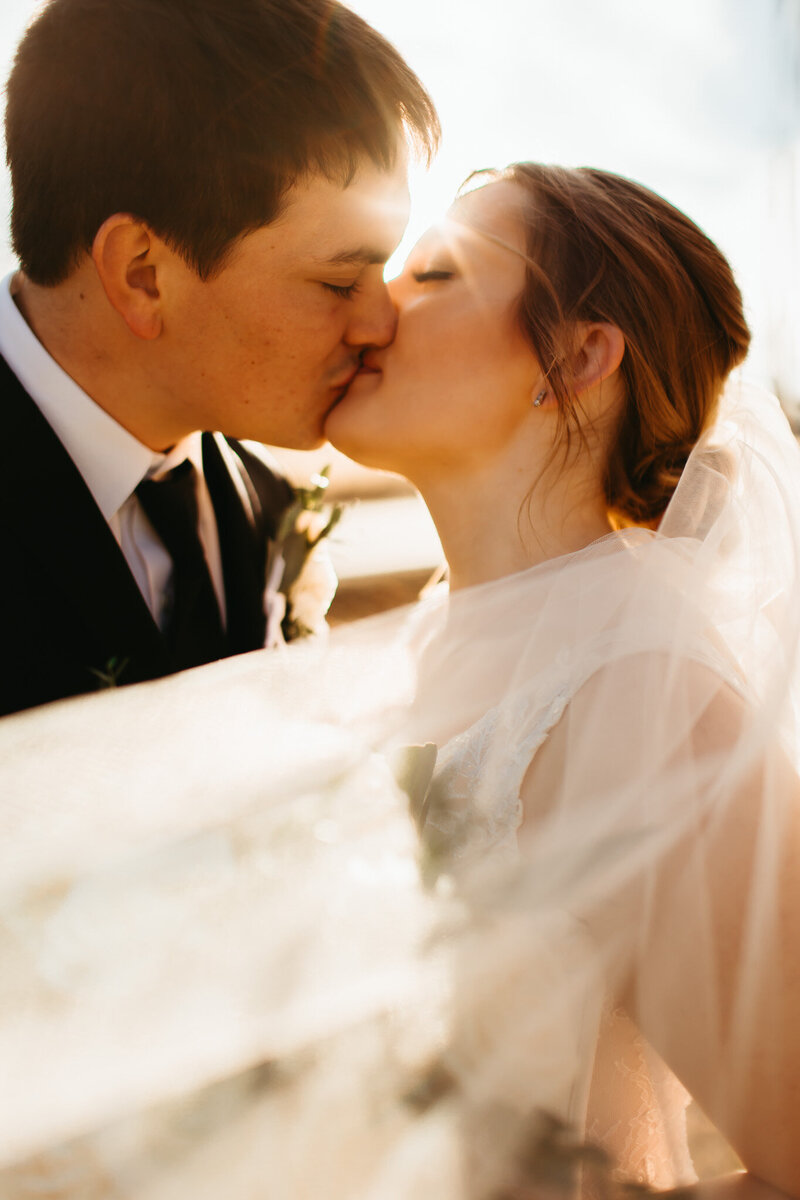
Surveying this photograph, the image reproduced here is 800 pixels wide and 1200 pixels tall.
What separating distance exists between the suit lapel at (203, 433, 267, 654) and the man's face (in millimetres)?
318

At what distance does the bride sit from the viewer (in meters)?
0.99

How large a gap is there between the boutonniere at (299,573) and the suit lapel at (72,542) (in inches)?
21.8

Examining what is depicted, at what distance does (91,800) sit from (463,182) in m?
1.73

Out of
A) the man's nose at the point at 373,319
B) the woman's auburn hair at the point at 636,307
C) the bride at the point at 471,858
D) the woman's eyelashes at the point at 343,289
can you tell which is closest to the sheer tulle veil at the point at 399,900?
the bride at the point at 471,858

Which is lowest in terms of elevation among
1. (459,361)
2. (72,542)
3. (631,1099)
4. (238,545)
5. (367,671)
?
(631,1099)

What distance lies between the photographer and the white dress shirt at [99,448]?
2.09 metres

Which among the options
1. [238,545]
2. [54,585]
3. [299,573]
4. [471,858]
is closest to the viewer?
[471,858]

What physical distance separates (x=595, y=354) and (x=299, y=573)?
1.08 m

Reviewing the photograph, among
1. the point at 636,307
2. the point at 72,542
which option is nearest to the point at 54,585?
the point at 72,542

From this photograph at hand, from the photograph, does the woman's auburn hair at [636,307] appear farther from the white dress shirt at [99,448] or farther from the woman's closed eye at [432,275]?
the white dress shirt at [99,448]

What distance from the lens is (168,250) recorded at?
2127 millimetres

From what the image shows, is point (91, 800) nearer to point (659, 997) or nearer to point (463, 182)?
point (659, 997)

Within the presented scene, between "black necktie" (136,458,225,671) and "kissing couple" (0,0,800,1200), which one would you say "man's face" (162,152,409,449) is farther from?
"black necktie" (136,458,225,671)

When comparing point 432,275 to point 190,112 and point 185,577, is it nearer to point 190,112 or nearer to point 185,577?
point 190,112
